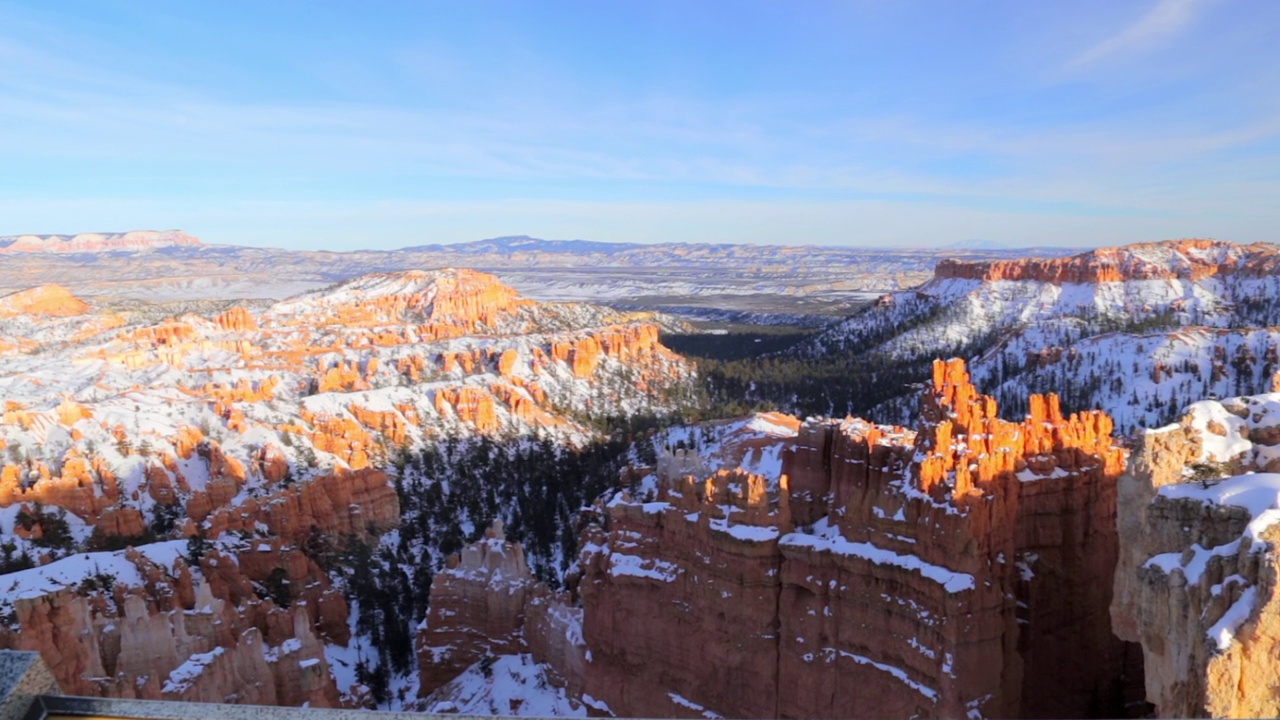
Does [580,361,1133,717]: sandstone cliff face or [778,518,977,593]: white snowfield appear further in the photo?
[580,361,1133,717]: sandstone cliff face

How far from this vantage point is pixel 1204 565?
959cm

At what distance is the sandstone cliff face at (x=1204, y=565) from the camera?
822 cm

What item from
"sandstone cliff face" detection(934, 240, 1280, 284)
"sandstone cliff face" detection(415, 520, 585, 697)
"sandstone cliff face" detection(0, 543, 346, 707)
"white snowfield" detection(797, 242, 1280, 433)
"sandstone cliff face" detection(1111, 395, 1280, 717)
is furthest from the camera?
"sandstone cliff face" detection(934, 240, 1280, 284)

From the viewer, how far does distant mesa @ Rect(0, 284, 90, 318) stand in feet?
511

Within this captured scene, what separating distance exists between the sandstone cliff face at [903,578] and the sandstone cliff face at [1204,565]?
4.36 m

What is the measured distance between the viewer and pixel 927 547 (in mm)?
17531

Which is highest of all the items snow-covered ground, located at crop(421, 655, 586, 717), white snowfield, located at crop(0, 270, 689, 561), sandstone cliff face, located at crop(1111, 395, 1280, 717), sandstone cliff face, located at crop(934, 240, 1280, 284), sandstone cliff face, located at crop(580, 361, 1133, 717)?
sandstone cliff face, located at crop(934, 240, 1280, 284)

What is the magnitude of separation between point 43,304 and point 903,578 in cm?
19192

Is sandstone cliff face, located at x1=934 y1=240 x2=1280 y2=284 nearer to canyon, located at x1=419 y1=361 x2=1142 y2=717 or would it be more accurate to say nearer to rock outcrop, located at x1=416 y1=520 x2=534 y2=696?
rock outcrop, located at x1=416 y1=520 x2=534 y2=696

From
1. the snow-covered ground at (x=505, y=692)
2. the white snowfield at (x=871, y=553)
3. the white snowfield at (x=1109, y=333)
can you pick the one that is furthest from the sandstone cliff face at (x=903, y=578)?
the white snowfield at (x=1109, y=333)

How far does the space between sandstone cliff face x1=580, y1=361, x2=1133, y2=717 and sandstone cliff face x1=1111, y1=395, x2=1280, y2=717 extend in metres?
4.36

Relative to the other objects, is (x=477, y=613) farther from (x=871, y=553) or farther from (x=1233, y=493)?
(x=1233, y=493)

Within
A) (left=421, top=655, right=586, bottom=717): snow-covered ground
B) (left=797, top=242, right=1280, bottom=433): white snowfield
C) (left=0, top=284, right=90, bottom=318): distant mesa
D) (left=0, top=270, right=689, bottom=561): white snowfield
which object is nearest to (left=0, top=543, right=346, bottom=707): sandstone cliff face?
(left=421, top=655, right=586, bottom=717): snow-covered ground

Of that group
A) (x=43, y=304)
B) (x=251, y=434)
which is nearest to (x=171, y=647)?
(x=251, y=434)
